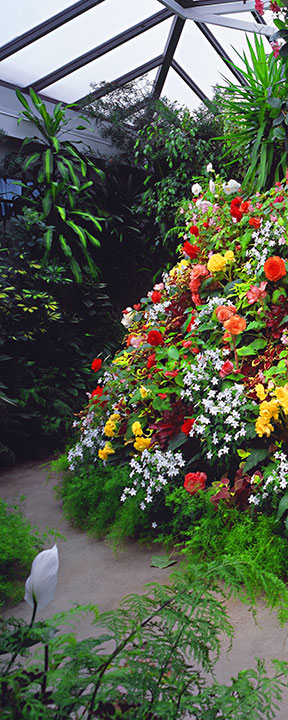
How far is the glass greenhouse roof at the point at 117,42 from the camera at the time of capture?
16.7 feet

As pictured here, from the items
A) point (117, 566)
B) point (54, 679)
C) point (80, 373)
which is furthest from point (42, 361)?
point (54, 679)

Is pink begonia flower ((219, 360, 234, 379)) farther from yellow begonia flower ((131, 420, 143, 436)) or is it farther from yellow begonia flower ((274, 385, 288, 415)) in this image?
yellow begonia flower ((131, 420, 143, 436))

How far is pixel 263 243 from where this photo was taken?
2.47 m

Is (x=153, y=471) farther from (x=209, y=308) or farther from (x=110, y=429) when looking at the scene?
(x=209, y=308)

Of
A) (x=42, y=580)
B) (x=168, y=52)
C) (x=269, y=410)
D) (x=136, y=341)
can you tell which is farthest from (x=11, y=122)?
(x=42, y=580)

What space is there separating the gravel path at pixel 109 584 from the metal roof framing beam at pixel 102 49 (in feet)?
15.2

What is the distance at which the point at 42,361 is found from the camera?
432 cm

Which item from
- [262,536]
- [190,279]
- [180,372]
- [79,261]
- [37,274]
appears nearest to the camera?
[262,536]

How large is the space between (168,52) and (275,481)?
230 inches

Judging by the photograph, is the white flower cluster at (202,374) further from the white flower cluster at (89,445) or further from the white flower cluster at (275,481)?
the white flower cluster at (89,445)

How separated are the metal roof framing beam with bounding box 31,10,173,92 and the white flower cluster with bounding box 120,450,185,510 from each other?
4922mm

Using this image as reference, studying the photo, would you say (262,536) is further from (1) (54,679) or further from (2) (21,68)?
(2) (21,68)

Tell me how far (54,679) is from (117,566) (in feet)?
5.01

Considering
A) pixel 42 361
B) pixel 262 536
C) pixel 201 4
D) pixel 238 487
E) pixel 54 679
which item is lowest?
pixel 262 536
